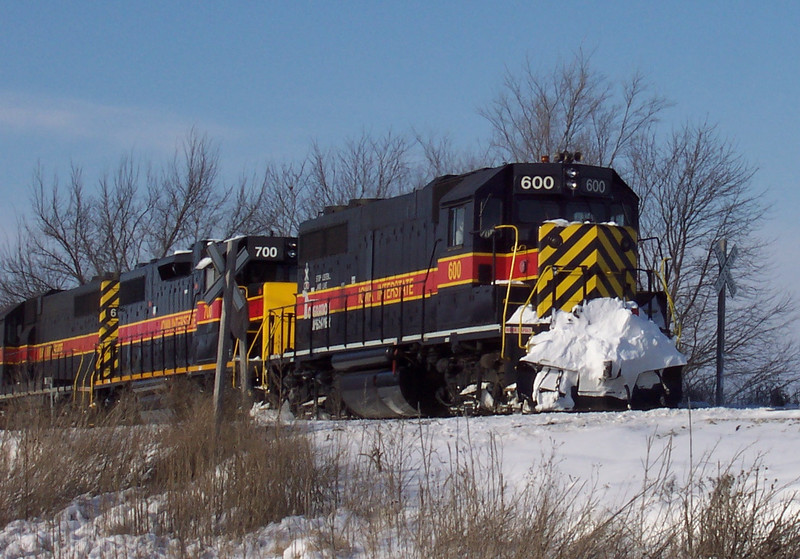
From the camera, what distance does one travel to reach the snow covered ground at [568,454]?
7.00 m

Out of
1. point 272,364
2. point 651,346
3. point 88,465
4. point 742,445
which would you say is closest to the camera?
point 742,445

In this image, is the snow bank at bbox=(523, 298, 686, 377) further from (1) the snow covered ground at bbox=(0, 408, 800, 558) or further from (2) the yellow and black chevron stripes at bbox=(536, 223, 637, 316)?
(1) the snow covered ground at bbox=(0, 408, 800, 558)

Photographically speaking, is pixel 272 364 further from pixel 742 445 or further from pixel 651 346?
pixel 742 445

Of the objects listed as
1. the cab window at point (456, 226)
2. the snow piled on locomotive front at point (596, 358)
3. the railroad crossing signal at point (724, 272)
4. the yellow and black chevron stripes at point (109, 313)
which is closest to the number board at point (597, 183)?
the cab window at point (456, 226)

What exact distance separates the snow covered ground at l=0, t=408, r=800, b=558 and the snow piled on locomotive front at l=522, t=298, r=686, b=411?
1088 millimetres

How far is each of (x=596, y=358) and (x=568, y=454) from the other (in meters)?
3.62

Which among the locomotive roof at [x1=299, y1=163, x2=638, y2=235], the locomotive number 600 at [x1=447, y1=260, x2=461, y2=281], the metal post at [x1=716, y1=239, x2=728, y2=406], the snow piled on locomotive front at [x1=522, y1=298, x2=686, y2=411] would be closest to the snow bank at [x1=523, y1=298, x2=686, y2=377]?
the snow piled on locomotive front at [x1=522, y1=298, x2=686, y2=411]

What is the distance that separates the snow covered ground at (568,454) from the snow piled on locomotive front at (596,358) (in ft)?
3.57

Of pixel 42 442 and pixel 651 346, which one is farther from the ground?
pixel 651 346

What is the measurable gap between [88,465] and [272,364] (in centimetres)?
774

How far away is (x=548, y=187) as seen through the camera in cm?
1345

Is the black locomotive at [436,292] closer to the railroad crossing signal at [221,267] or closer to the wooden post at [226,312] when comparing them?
the railroad crossing signal at [221,267]

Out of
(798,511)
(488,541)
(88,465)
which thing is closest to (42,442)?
(88,465)

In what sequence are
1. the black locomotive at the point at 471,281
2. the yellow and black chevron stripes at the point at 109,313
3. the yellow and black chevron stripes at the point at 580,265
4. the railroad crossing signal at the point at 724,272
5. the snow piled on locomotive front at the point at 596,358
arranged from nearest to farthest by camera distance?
the snow piled on locomotive front at the point at 596,358 → the yellow and black chevron stripes at the point at 580,265 → the black locomotive at the point at 471,281 → the railroad crossing signal at the point at 724,272 → the yellow and black chevron stripes at the point at 109,313
